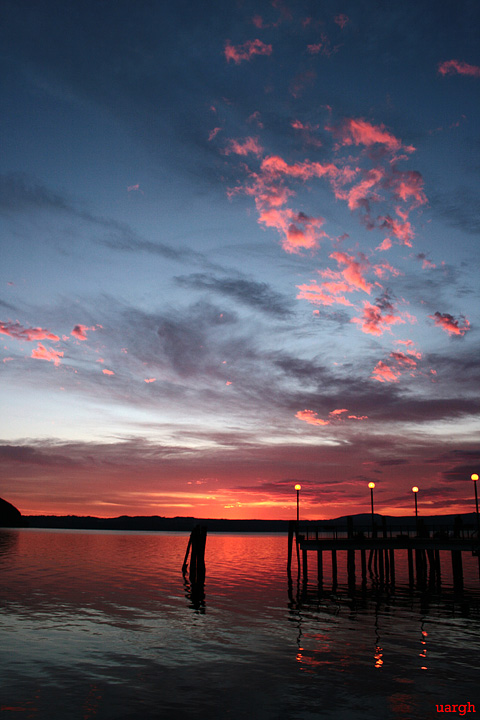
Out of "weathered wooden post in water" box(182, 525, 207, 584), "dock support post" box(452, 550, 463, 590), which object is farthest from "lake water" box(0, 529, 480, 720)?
"weathered wooden post in water" box(182, 525, 207, 584)

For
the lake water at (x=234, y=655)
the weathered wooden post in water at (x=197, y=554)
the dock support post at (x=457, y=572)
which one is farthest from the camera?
the weathered wooden post in water at (x=197, y=554)

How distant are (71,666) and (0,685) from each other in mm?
2812

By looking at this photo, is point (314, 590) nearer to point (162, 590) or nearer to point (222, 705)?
point (162, 590)

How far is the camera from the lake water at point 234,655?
14953 millimetres

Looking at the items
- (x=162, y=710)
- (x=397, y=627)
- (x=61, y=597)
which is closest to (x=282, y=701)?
(x=162, y=710)

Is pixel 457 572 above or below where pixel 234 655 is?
above

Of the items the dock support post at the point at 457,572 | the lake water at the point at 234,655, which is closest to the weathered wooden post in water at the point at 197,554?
the lake water at the point at 234,655

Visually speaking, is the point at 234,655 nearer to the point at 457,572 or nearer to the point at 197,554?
the point at 457,572

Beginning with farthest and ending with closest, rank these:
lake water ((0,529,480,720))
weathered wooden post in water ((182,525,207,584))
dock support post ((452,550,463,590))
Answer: weathered wooden post in water ((182,525,207,584)) < dock support post ((452,550,463,590)) < lake water ((0,529,480,720))

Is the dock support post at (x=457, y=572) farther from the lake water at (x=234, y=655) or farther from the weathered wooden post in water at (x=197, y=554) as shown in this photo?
the weathered wooden post in water at (x=197, y=554)

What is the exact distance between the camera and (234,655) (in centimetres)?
2064

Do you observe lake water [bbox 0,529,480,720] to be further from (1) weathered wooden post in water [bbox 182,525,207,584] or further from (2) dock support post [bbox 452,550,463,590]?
(1) weathered wooden post in water [bbox 182,525,207,584]

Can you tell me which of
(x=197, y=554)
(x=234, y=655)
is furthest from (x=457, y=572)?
(x=234, y=655)

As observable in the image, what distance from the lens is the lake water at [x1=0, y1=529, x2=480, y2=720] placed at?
15.0m
